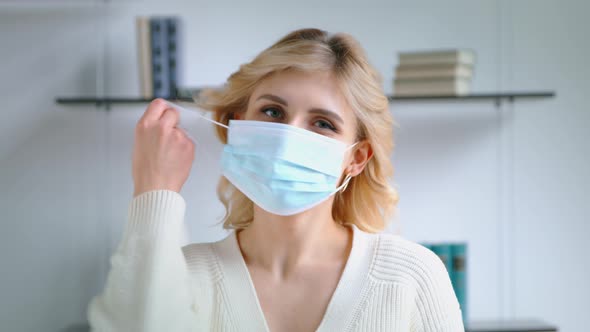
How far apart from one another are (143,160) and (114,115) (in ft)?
4.03

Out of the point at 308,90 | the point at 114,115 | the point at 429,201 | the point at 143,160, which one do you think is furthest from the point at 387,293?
the point at 114,115

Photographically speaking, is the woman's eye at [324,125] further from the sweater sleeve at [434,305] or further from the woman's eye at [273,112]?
the sweater sleeve at [434,305]

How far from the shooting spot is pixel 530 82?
7.11 ft

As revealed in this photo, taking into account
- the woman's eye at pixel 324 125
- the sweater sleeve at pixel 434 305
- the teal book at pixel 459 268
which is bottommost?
the teal book at pixel 459 268

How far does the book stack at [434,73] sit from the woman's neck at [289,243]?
0.82 meters

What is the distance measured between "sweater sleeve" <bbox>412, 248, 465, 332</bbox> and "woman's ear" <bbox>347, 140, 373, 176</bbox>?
214 millimetres

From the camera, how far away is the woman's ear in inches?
50.4

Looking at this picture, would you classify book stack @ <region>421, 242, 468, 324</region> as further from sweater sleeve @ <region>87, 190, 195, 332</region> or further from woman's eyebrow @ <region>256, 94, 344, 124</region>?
sweater sleeve @ <region>87, 190, 195, 332</region>

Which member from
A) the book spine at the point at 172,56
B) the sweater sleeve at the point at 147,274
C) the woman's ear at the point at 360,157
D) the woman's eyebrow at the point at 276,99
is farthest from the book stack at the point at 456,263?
the sweater sleeve at the point at 147,274

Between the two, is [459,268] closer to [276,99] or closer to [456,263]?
[456,263]

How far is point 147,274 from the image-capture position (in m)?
0.85

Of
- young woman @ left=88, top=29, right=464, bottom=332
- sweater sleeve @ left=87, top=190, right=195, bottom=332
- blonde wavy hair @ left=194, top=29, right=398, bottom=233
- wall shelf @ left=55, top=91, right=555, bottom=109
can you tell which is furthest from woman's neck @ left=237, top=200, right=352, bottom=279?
wall shelf @ left=55, top=91, right=555, bottom=109

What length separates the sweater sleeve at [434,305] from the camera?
1.18m

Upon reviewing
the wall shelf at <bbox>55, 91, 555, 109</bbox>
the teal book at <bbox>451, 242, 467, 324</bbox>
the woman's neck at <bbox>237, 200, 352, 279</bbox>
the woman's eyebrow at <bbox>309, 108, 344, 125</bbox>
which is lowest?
the teal book at <bbox>451, 242, 467, 324</bbox>
